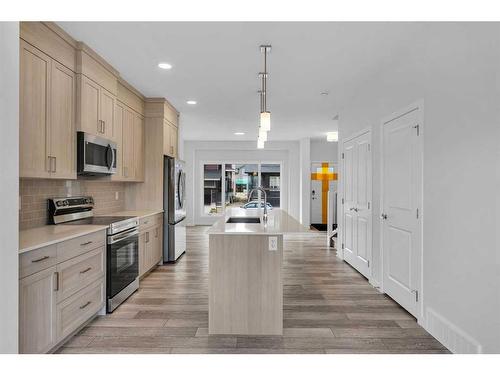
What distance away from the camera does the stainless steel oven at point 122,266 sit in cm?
297

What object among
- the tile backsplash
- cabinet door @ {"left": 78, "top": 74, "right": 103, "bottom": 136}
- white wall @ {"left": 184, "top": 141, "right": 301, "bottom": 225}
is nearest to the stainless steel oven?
the tile backsplash

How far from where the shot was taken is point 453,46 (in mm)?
2285

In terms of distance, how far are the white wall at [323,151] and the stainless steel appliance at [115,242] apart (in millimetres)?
6478

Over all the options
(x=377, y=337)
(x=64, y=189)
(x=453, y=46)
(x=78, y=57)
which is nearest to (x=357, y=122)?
(x=453, y=46)

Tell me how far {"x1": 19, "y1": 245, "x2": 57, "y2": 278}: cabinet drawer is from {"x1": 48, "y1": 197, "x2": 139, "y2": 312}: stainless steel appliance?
0.82 m

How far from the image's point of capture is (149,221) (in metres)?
4.25

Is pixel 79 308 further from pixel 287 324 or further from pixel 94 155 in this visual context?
pixel 287 324

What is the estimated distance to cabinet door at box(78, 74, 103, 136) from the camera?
2949 millimetres

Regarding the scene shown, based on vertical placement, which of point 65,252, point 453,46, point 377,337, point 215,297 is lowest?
point 377,337

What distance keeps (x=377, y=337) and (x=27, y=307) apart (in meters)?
2.46

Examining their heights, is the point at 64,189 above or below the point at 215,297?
above

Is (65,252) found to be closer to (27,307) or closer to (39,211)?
(27,307)

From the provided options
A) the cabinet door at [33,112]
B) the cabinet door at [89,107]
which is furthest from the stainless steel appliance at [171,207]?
the cabinet door at [33,112]

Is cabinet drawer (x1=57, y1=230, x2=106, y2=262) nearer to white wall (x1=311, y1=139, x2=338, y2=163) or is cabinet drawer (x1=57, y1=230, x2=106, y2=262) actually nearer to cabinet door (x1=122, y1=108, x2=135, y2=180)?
cabinet door (x1=122, y1=108, x2=135, y2=180)
